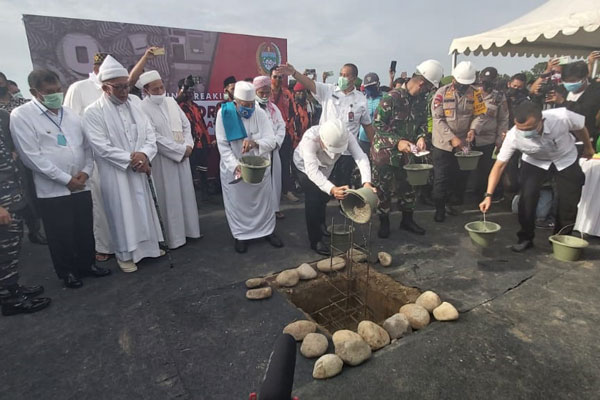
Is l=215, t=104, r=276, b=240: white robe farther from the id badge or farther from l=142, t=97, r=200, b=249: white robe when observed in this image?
the id badge

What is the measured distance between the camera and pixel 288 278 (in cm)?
321

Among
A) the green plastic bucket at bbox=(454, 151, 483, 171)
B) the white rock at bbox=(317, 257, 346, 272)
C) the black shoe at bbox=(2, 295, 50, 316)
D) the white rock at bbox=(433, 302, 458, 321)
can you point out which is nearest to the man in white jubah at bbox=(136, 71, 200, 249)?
the black shoe at bbox=(2, 295, 50, 316)

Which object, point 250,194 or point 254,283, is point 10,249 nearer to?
point 254,283

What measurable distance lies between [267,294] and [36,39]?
17.3 feet

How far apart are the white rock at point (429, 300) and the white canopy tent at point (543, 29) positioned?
4047 mm

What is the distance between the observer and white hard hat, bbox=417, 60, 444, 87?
12.7ft

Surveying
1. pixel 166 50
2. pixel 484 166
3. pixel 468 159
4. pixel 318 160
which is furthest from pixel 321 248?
pixel 166 50

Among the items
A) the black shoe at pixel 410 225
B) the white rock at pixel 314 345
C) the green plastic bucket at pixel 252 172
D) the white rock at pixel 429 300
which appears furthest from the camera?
the black shoe at pixel 410 225

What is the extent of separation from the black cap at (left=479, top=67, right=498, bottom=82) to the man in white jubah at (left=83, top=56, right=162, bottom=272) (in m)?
4.77

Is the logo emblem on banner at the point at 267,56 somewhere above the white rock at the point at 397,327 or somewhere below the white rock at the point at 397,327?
above

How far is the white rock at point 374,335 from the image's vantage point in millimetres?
2363

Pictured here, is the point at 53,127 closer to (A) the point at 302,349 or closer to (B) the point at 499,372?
(A) the point at 302,349

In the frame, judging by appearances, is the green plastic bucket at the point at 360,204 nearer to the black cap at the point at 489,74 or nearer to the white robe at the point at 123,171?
the white robe at the point at 123,171

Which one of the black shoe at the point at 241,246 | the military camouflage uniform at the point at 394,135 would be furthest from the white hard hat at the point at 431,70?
the black shoe at the point at 241,246
